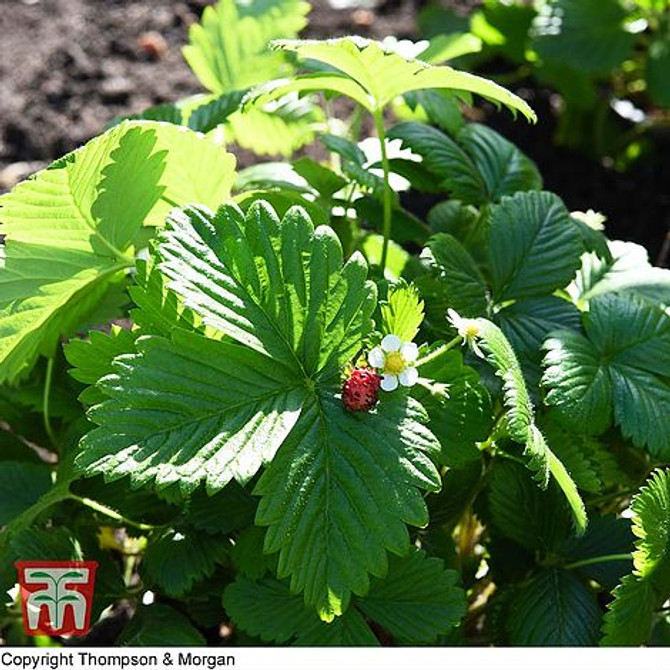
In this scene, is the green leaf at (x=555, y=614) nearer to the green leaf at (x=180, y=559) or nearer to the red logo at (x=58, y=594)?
the green leaf at (x=180, y=559)

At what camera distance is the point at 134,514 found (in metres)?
1.47

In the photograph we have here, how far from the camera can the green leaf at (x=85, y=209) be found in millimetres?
1320

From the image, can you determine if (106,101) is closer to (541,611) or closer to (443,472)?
(443,472)

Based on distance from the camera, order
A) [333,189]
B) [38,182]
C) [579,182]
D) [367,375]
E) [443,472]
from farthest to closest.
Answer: [579,182] → [333,189] → [443,472] → [38,182] → [367,375]

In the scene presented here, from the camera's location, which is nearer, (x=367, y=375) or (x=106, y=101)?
(x=367, y=375)

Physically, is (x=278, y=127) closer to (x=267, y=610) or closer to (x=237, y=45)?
(x=237, y=45)

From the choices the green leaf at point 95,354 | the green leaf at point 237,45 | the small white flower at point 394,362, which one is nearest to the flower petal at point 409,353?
the small white flower at point 394,362

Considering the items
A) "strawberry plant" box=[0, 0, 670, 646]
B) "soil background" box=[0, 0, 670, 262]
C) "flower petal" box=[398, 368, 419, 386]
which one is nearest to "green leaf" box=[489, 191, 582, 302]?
"strawberry plant" box=[0, 0, 670, 646]

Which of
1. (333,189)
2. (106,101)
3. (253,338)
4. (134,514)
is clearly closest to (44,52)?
(106,101)

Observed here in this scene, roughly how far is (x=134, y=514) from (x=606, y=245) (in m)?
0.75

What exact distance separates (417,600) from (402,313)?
35 centimetres

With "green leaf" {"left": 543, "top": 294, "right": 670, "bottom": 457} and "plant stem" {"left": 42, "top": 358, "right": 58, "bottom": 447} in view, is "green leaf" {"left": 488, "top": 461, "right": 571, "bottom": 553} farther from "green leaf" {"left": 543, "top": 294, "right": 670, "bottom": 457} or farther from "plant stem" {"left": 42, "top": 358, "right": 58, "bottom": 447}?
"plant stem" {"left": 42, "top": 358, "right": 58, "bottom": 447}

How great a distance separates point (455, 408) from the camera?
126cm

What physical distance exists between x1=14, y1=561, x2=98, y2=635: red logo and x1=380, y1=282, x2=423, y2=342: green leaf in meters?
0.49
